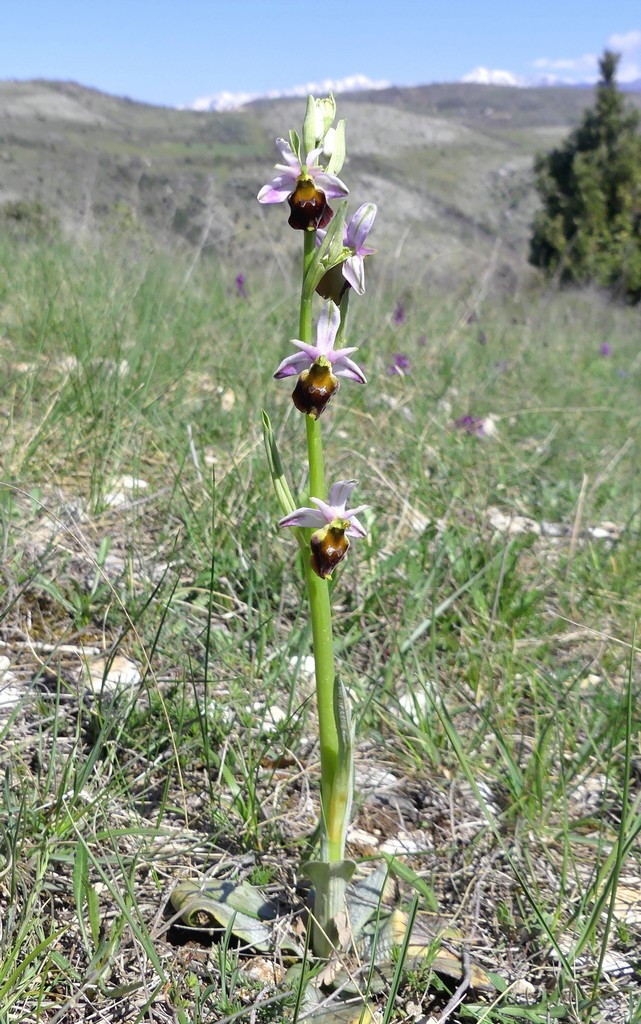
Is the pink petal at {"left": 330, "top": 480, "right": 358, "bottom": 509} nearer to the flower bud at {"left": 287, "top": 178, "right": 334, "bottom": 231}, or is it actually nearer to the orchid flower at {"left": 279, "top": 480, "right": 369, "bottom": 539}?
the orchid flower at {"left": 279, "top": 480, "right": 369, "bottom": 539}

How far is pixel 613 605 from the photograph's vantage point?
216 cm

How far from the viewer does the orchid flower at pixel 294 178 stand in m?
1.28

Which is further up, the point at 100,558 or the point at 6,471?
the point at 6,471

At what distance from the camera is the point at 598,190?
21.9m

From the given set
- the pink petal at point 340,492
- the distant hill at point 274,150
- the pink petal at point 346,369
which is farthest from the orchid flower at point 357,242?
the distant hill at point 274,150

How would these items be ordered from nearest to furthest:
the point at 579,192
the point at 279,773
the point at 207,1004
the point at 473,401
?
the point at 207,1004
the point at 279,773
the point at 473,401
the point at 579,192

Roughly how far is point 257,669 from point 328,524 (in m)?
0.56

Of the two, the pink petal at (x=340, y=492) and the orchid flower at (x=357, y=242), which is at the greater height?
the orchid flower at (x=357, y=242)

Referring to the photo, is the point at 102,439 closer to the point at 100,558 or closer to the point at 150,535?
the point at 150,535

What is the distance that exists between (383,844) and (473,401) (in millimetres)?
2152

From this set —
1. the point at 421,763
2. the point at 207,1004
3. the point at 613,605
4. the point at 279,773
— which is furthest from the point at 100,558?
the point at 613,605

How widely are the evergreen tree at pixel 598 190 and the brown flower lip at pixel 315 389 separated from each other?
1982 cm

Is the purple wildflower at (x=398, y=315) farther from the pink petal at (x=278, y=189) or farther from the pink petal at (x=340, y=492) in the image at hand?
the pink petal at (x=340, y=492)

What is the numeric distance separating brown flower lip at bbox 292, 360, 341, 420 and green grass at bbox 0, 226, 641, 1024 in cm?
40
